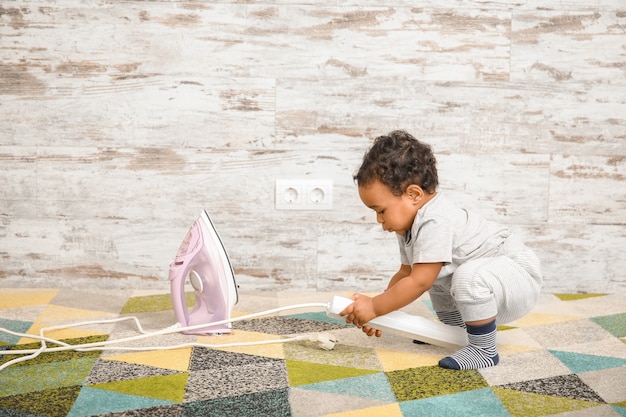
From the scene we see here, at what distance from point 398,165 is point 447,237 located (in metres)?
0.16

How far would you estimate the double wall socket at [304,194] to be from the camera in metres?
1.88

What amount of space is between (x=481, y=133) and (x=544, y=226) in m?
0.32

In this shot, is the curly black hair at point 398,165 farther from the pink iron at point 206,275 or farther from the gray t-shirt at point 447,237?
the pink iron at point 206,275

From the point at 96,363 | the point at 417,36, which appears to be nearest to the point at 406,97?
the point at 417,36

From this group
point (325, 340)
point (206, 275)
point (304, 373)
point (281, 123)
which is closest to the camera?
point (304, 373)

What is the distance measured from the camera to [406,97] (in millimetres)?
1876

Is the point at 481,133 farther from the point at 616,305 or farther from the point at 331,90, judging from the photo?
the point at 616,305

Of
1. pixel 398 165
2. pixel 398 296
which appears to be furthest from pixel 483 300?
pixel 398 165

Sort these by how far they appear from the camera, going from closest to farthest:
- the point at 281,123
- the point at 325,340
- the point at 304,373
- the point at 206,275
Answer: the point at 304,373 < the point at 325,340 < the point at 206,275 < the point at 281,123

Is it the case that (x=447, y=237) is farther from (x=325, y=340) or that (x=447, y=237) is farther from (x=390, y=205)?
(x=325, y=340)

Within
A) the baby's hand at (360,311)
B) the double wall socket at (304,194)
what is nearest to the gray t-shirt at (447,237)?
the baby's hand at (360,311)

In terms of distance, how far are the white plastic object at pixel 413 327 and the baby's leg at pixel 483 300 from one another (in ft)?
0.17

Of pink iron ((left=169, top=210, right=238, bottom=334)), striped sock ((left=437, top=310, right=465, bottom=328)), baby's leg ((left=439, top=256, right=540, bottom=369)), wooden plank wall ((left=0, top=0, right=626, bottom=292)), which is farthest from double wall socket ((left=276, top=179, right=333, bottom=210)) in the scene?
baby's leg ((left=439, top=256, right=540, bottom=369))

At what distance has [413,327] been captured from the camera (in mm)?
1324
